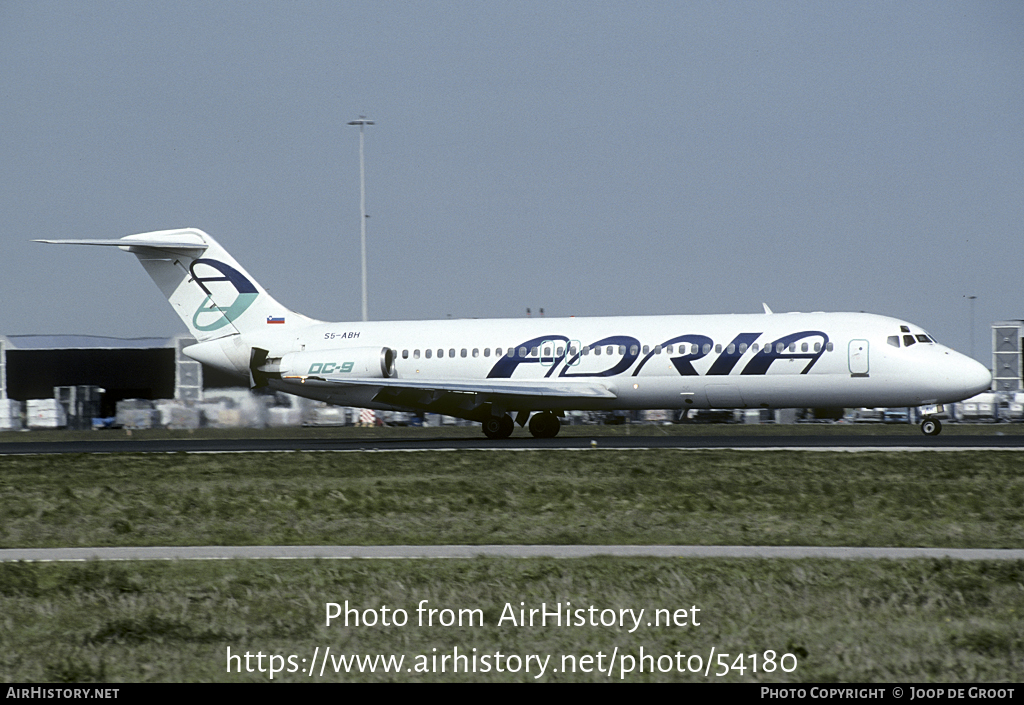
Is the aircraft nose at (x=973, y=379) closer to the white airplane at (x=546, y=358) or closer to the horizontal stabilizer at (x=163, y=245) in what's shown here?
the white airplane at (x=546, y=358)

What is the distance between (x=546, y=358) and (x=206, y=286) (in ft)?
41.4

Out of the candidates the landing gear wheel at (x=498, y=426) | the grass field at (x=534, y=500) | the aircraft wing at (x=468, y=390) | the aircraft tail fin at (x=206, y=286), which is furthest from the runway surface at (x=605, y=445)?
the aircraft tail fin at (x=206, y=286)

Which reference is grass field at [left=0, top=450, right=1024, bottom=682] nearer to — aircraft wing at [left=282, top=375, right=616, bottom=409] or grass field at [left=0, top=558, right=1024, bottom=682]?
grass field at [left=0, top=558, right=1024, bottom=682]

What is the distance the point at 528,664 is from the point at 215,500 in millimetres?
12808

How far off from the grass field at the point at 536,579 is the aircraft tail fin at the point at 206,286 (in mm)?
18385

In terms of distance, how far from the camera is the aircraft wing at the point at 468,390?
1435 inches

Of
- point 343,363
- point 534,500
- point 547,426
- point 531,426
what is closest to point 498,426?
point 531,426

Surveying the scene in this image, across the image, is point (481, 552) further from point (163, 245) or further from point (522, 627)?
point (163, 245)

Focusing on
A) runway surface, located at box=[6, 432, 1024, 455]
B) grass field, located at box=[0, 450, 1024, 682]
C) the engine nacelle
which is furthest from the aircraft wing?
grass field, located at box=[0, 450, 1024, 682]

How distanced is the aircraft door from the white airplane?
4cm

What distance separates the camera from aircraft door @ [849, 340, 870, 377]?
34000 mm

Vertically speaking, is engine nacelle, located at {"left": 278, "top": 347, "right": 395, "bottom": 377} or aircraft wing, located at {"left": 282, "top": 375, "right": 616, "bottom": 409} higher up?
engine nacelle, located at {"left": 278, "top": 347, "right": 395, "bottom": 377}

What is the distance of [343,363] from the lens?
3903 centimetres
